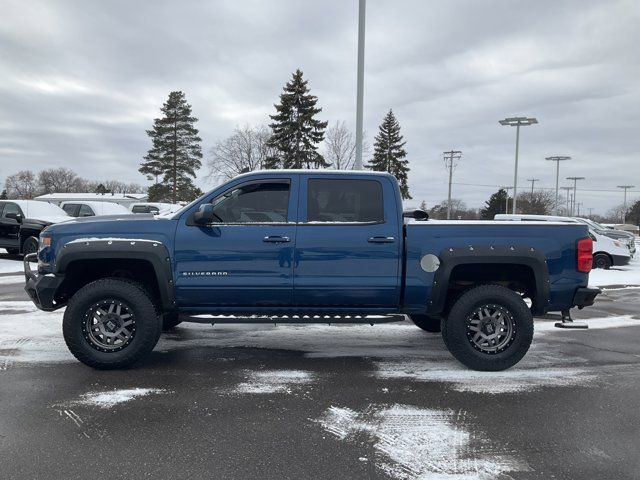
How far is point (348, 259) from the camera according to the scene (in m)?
4.93

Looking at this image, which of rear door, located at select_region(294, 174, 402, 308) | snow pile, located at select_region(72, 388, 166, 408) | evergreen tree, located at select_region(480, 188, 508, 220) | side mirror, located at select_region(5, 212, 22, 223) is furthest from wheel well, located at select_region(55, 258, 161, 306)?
evergreen tree, located at select_region(480, 188, 508, 220)

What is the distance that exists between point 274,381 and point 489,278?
249 centimetres

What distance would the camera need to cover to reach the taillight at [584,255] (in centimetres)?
495

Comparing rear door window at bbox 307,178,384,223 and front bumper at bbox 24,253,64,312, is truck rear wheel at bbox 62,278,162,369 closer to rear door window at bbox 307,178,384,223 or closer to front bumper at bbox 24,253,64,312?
front bumper at bbox 24,253,64,312

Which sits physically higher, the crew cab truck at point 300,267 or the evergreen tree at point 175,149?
the evergreen tree at point 175,149

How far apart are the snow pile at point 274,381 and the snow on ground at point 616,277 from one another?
10.2m

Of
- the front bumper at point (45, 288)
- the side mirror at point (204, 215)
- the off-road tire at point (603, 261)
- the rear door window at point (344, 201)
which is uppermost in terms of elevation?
the rear door window at point (344, 201)

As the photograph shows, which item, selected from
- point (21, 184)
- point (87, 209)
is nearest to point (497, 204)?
point (87, 209)

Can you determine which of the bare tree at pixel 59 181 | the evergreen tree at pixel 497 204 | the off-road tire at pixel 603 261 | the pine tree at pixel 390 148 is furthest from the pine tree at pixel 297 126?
the bare tree at pixel 59 181

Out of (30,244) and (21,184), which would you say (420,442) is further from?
(21,184)

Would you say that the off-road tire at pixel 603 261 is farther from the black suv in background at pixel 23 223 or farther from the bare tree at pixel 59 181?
the bare tree at pixel 59 181

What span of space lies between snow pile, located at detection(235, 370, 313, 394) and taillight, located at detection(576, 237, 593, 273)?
9.40 ft

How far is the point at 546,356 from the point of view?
578 centimetres

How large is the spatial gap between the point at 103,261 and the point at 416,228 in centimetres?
315
